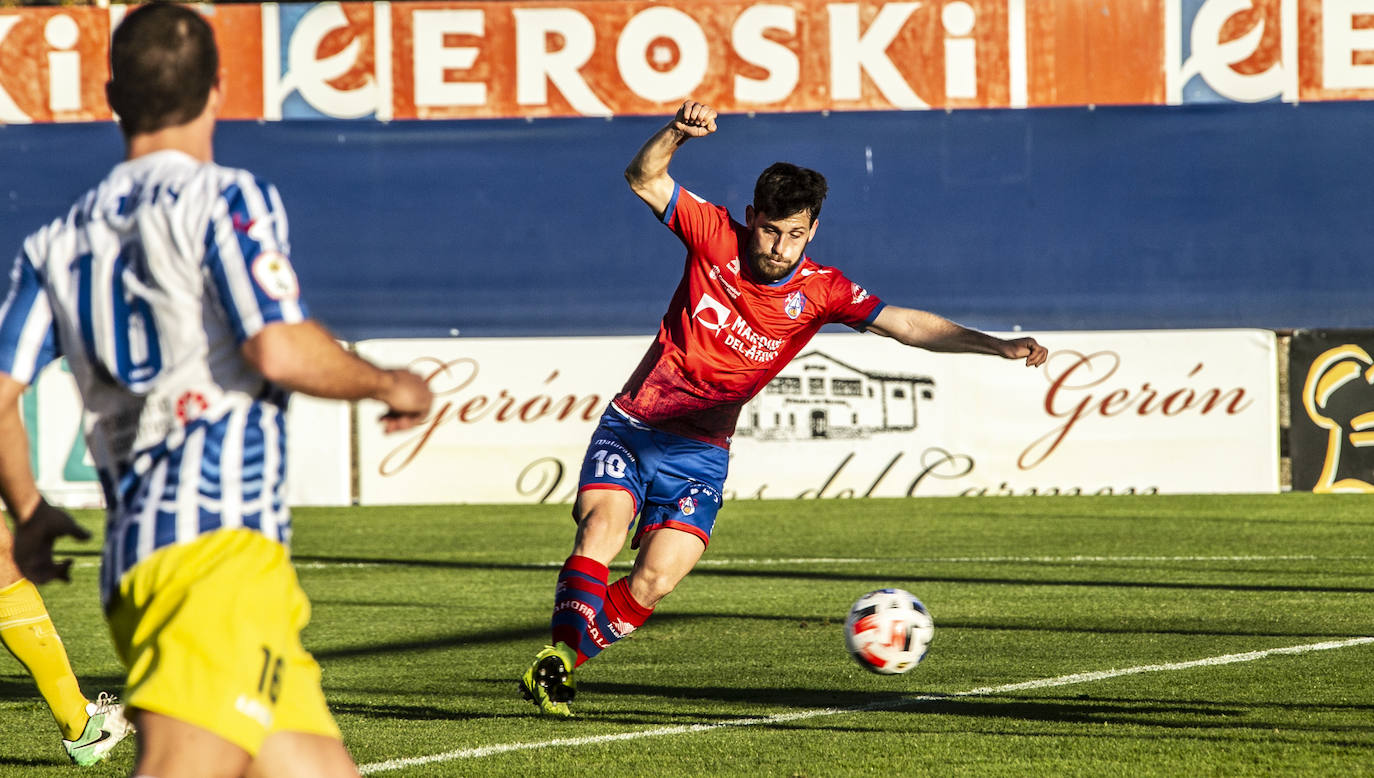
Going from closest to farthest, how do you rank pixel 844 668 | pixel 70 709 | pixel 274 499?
pixel 274 499 < pixel 70 709 < pixel 844 668

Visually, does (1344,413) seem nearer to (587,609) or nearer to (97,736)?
(587,609)

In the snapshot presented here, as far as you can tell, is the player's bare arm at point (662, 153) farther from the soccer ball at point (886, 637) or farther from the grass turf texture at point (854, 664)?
the grass turf texture at point (854, 664)

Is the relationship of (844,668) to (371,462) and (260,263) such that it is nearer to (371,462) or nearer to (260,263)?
(260,263)

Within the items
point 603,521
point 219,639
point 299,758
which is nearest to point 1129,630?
point 603,521

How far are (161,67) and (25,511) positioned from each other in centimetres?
85

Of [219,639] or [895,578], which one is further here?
[895,578]

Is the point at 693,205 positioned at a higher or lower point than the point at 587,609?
higher

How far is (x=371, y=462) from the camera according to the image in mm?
16938

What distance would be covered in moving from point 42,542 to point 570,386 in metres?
13.8

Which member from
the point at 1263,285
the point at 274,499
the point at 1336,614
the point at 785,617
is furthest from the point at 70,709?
the point at 1263,285

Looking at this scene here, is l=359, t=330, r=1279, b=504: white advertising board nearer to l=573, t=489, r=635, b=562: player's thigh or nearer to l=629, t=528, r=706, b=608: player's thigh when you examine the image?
l=629, t=528, r=706, b=608: player's thigh

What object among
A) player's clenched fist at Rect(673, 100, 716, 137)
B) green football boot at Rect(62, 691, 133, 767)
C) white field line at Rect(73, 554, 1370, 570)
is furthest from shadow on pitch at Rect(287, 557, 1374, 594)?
green football boot at Rect(62, 691, 133, 767)

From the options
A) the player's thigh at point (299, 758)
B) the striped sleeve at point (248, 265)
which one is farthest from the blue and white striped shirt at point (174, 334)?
the player's thigh at point (299, 758)

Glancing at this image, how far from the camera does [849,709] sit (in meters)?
6.36
